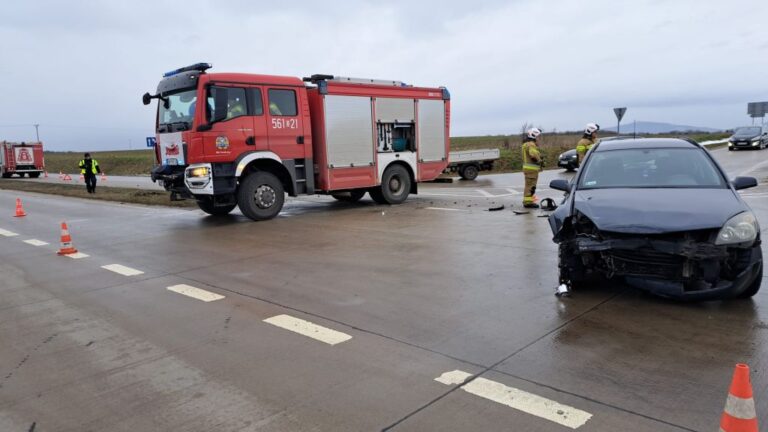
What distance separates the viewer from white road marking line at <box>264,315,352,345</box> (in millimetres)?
4367

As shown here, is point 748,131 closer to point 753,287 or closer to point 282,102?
point 282,102

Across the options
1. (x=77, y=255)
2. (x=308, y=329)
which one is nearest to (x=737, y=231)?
(x=308, y=329)

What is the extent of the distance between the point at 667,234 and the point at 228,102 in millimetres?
8532

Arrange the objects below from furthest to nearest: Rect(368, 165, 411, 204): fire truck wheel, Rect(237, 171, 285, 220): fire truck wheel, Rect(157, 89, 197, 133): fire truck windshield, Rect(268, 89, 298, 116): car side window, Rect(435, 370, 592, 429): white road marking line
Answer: Rect(368, 165, 411, 204): fire truck wheel < Rect(268, 89, 298, 116): car side window < Rect(237, 171, 285, 220): fire truck wheel < Rect(157, 89, 197, 133): fire truck windshield < Rect(435, 370, 592, 429): white road marking line

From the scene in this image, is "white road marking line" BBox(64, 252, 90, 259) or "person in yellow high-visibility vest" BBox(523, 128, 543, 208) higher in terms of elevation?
"person in yellow high-visibility vest" BBox(523, 128, 543, 208)

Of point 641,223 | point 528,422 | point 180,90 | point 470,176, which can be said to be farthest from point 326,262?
point 470,176

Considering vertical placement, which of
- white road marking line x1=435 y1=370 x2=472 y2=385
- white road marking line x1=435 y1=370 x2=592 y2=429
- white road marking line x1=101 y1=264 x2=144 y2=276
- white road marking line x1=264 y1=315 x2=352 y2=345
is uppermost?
white road marking line x1=101 y1=264 x2=144 y2=276

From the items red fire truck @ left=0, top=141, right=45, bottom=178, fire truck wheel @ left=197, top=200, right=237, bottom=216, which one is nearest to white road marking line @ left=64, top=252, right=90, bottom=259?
fire truck wheel @ left=197, top=200, right=237, bottom=216

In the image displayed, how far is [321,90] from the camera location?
1208 centimetres

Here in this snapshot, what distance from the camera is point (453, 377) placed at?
3.59 metres

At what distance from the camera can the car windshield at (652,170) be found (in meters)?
5.64

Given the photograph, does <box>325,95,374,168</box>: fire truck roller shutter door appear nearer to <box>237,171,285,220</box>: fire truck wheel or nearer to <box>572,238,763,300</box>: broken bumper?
<box>237,171,285,220</box>: fire truck wheel

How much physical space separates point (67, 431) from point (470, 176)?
Answer: 20.8 m

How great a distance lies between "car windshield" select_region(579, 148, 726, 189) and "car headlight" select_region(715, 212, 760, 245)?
0.96 metres
